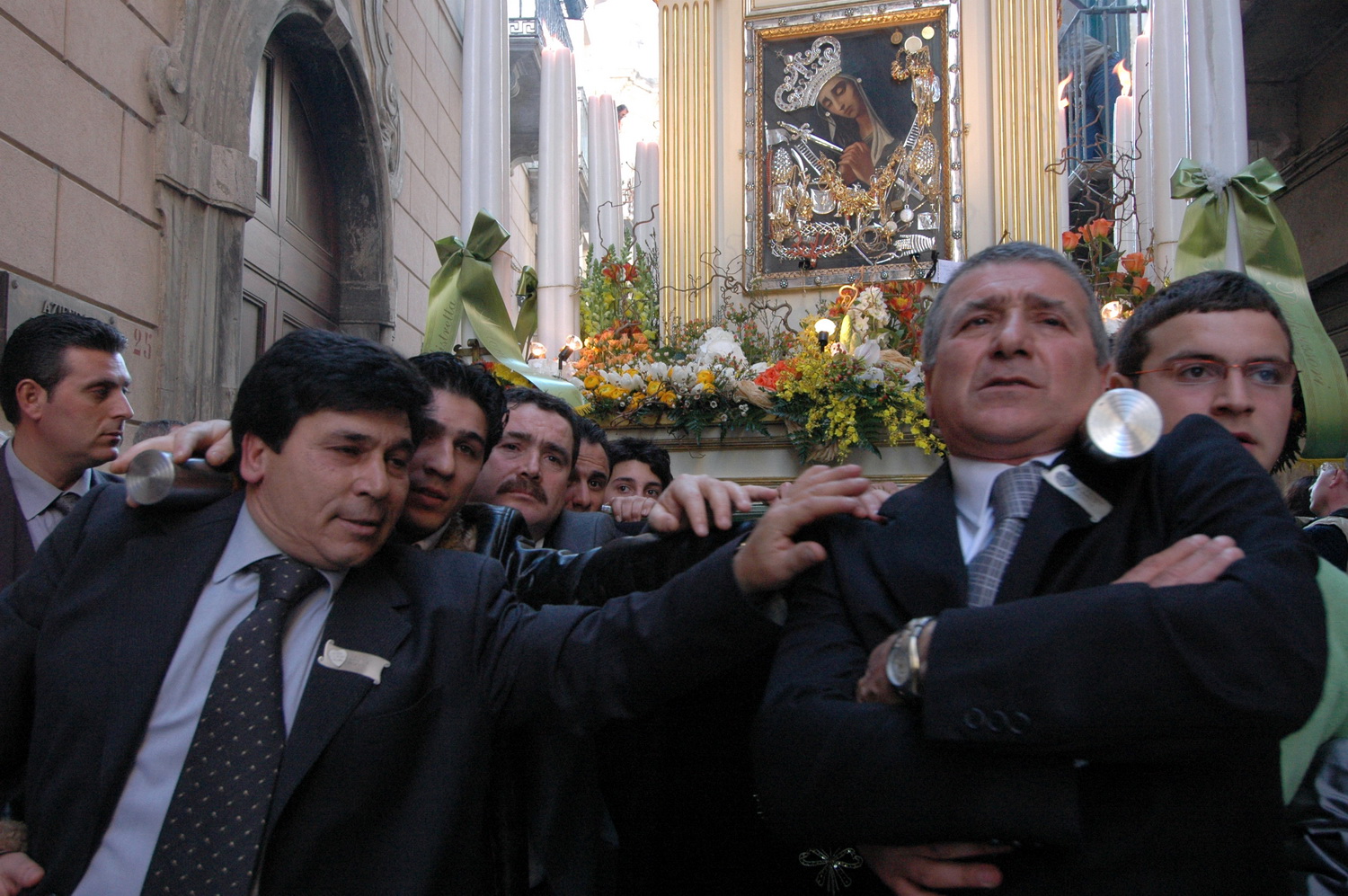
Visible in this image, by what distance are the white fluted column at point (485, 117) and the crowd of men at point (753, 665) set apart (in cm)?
548

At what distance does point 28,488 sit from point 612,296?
5375 millimetres

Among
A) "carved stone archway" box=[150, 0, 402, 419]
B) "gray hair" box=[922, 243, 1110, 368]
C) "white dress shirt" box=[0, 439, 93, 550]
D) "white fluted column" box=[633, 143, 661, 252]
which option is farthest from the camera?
"white fluted column" box=[633, 143, 661, 252]

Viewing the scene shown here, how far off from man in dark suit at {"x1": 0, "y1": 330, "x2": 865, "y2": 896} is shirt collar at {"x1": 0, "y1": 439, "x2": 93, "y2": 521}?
3.74ft

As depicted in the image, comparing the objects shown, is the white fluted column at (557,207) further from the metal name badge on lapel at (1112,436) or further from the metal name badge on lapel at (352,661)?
the metal name badge on lapel at (1112,436)

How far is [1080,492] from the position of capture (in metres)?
1.20

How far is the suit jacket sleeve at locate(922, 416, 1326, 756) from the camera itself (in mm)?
952

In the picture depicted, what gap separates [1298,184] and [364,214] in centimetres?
991

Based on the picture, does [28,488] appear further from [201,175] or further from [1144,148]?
[1144,148]

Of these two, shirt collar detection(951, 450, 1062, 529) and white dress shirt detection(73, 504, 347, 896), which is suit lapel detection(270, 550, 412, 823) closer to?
white dress shirt detection(73, 504, 347, 896)

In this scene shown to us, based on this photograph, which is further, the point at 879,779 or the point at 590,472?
the point at 590,472

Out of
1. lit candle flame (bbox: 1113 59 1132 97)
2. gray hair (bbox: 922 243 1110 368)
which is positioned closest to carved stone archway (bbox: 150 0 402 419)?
gray hair (bbox: 922 243 1110 368)

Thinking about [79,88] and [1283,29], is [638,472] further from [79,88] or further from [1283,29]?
[1283,29]

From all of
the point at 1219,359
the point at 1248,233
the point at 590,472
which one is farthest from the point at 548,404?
the point at 1248,233

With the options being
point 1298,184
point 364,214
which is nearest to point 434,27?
point 364,214
